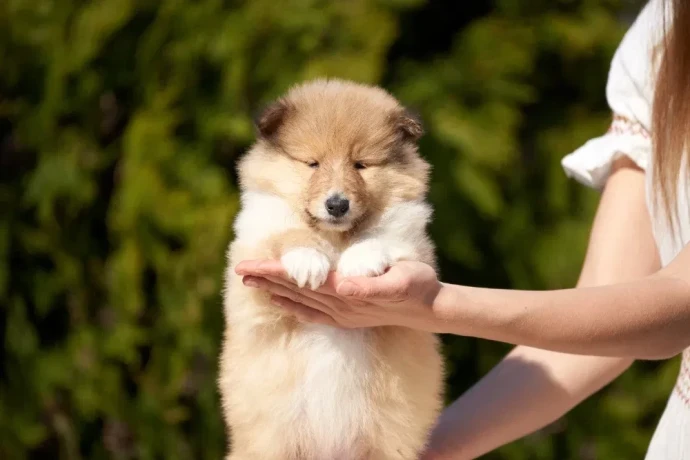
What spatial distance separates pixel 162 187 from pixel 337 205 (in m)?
1.60

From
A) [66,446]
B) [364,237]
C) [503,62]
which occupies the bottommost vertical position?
[66,446]

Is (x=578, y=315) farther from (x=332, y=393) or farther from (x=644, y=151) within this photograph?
(x=644, y=151)

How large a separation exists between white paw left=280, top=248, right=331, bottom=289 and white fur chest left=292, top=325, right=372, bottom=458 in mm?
181

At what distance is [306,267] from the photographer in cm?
156

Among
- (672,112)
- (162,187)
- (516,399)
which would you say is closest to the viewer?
(672,112)

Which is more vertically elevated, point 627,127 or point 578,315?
point 627,127

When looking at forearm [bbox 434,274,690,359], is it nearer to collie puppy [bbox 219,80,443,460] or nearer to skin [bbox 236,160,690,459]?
skin [bbox 236,160,690,459]

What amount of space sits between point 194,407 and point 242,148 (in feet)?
3.65

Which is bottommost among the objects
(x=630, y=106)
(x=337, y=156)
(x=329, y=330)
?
(x=329, y=330)

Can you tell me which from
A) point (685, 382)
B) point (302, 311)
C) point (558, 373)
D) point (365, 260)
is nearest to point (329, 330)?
point (302, 311)

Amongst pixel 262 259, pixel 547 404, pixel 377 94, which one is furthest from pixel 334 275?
pixel 547 404

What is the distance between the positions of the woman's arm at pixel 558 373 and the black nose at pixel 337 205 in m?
0.64

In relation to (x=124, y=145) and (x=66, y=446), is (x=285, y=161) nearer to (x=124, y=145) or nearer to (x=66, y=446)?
(x=124, y=145)

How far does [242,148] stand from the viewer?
11.0ft
